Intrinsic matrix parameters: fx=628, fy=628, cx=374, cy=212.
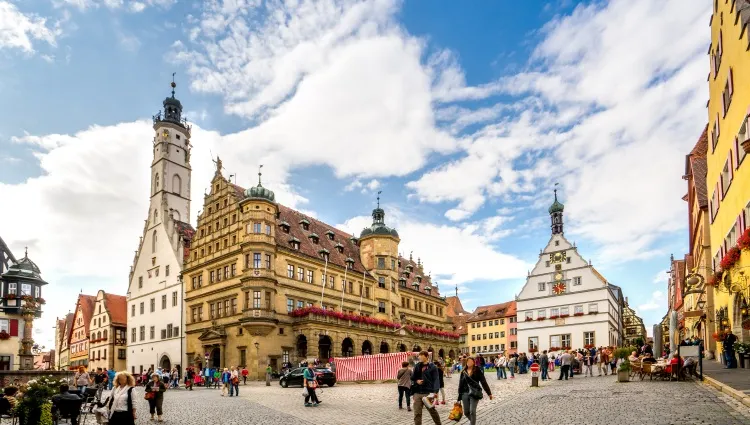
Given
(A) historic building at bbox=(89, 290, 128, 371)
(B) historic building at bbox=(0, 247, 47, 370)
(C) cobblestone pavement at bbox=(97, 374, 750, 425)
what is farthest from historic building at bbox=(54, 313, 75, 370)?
(C) cobblestone pavement at bbox=(97, 374, 750, 425)

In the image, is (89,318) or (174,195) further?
(89,318)

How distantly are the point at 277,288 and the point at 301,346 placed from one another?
5.17 metres

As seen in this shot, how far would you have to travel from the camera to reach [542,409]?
54.7 feet

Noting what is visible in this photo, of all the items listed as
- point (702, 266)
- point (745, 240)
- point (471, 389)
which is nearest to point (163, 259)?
point (702, 266)

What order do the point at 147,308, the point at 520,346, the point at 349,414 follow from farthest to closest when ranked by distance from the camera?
the point at 520,346, the point at 147,308, the point at 349,414

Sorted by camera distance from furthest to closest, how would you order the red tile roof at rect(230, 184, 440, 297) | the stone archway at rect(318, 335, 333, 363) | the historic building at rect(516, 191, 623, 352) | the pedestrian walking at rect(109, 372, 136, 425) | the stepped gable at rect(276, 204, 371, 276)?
the historic building at rect(516, 191, 623, 352) < the stepped gable at rect(276, 204, 371, 276) < the red tile roof at rect(230, 184, 440, 297) < the stone archway at rect(318, 335, 333, 363) < the pedestrian walking at rect(109, 372, 136, 425)

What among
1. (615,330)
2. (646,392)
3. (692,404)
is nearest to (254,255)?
(646,392)

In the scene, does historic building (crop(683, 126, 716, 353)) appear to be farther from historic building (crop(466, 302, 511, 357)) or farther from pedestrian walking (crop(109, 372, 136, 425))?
historic building (crop(466, 302, 511, 357))

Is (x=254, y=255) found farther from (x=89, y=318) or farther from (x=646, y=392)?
(x=89, y=318)

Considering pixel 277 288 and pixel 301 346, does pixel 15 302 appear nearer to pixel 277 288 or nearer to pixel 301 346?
pixel 277 288

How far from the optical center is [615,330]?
72.6 meters

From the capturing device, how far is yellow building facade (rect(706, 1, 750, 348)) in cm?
2138

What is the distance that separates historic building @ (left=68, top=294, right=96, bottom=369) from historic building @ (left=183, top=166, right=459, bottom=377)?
30.8 meters

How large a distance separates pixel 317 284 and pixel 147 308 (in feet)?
59.4
